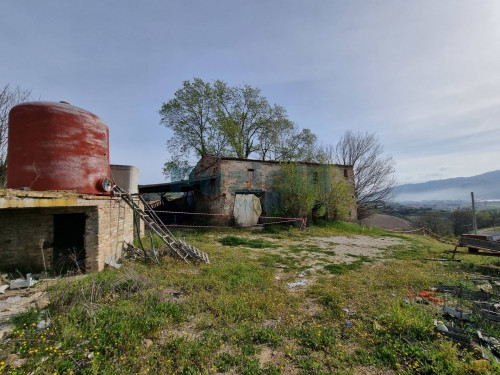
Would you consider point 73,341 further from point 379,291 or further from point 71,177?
point 379,291

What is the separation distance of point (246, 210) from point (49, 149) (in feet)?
35.5

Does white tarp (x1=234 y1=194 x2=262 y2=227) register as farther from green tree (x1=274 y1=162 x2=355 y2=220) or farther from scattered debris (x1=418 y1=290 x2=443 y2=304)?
scattered debris (x1=418 y1=290 x2=443 y2=304)

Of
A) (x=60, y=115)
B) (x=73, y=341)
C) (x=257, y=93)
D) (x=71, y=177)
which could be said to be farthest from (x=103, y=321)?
(x=257, y=93)

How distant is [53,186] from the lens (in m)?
5.67

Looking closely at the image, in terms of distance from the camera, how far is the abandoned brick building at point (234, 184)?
15008mm

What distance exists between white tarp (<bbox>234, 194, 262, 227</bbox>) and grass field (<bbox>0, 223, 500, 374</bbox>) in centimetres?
872

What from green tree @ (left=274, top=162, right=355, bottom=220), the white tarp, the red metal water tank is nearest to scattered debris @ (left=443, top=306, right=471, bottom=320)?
the red metal water tank

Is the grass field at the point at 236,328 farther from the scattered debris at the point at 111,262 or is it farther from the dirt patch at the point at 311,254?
the dirt patch at the point at 311,254

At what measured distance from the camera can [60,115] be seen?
5.91 metres

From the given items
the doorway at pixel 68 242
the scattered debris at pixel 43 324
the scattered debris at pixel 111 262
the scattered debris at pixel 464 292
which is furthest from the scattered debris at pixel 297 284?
the doorway at pixel 68 242

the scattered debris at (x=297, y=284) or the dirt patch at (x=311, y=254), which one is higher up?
the scattered debris at (x=297, y=284)

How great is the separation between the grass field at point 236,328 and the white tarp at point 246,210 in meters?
8.72

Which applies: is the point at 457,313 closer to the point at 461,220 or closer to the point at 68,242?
the point at 68,242

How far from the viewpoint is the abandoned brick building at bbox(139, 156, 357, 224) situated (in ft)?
49.2
